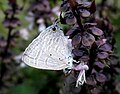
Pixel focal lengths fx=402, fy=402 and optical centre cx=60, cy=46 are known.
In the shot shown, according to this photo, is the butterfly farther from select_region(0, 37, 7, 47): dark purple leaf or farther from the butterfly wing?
select_region(0, 37, 7, 47): dark purple leaf

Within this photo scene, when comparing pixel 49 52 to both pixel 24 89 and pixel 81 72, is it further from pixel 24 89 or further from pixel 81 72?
pixel 24 89

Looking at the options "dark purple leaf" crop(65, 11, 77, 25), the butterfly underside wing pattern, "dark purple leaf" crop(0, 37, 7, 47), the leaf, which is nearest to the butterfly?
the butterfly underside wing pattern

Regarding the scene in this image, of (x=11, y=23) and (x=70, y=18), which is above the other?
(x=70, y=18)

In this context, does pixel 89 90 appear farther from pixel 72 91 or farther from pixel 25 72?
pixel 25 72

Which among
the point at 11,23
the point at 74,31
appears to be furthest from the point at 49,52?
the point at 11,23

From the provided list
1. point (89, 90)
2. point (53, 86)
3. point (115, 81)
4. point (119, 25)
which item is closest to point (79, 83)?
point (89, 90)

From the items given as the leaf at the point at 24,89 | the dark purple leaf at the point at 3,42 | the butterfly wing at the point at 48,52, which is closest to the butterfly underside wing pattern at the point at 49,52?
the butterfly wing at the point at 48,52

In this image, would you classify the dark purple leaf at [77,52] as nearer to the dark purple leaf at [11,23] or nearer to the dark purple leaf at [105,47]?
the dark purple leaf at [105,47]

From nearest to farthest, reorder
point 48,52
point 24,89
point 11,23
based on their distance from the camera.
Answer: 1. point 48,52
2. point 11,23
3. point 24,89
